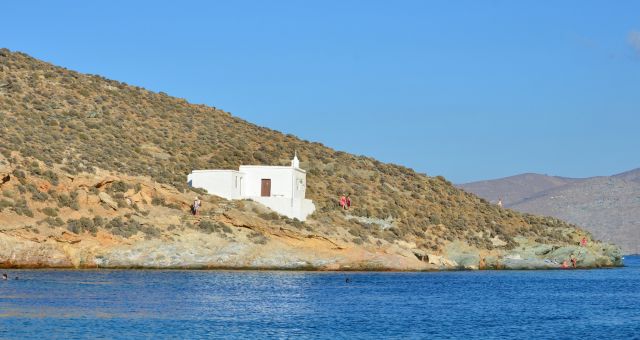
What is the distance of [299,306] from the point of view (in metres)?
43.8

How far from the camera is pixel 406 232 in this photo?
76.9m

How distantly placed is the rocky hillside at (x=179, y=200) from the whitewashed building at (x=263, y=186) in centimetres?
132

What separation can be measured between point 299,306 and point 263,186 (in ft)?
95.9

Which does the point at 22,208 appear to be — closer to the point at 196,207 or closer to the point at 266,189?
the point at 196,207

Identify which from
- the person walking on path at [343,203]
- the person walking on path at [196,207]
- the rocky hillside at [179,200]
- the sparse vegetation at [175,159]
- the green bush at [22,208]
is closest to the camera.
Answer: the green bush at [22,208]

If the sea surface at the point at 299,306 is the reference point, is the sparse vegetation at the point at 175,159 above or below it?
above

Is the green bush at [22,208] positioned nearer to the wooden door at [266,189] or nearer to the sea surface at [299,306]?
the sea surface at [299,306]

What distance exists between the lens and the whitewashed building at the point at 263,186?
7094 cm

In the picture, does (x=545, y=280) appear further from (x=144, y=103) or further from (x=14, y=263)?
(x=144, y=103)

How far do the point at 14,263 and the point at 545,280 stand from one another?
105ft

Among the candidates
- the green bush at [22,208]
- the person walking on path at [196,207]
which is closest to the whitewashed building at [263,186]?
the person walking on path at [196,207]

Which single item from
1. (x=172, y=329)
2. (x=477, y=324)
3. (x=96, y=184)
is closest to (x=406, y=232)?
(x=96, y=184)

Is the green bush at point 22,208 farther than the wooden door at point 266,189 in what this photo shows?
No

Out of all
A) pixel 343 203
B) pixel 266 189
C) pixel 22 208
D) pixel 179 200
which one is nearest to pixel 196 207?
pixel 179 200
